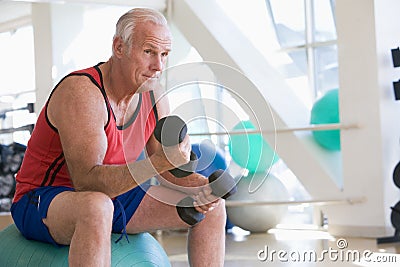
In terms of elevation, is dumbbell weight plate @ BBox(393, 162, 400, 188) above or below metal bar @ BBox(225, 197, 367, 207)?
above

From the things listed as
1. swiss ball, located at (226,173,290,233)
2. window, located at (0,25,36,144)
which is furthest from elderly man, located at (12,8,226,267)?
window, located at (0,25,36,144)

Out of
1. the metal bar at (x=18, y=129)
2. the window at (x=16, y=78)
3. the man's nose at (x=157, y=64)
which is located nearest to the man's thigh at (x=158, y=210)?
the man's nose at (x=157, y=64)

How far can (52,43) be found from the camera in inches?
234

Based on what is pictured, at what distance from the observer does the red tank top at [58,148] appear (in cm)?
195

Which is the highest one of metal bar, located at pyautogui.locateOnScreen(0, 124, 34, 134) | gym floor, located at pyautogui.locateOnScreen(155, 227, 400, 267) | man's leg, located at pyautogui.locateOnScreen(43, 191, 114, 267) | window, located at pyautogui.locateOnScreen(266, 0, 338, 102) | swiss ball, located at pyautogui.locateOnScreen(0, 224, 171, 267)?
window, located at pyautogui.locateOnScreen(266, 0, 338, 102)

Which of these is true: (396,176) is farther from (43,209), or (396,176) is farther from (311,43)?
(43,209)

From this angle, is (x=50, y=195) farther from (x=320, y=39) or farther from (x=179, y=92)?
(x=320, y=39)

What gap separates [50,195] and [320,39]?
3.92 metres

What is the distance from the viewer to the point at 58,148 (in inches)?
77.9

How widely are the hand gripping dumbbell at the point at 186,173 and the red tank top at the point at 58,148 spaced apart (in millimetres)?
160

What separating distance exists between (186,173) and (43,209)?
389mm

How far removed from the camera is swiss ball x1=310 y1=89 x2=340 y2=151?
4.66m

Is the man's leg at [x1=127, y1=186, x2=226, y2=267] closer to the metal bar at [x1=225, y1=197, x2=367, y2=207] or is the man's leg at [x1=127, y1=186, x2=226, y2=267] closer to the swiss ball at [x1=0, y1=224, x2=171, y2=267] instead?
the swiss ball at [x1=0, y1=224, x2=171, y2=267]

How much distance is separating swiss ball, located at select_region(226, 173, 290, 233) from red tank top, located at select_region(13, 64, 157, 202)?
2.70 meters
